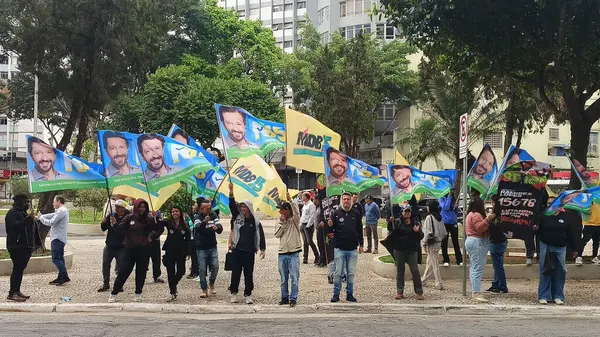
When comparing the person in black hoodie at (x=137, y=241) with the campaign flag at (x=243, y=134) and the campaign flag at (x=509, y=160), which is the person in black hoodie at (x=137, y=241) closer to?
the campaign flag at (x=243, y=134)

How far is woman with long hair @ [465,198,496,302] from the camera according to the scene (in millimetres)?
11195

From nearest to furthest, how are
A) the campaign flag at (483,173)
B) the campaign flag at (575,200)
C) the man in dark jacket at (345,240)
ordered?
the man in dark jacket at (345,240)
the campaign flag at (575,200)
the campaign flag at (483,173)

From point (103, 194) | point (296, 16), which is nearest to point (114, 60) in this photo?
point (103, 194)

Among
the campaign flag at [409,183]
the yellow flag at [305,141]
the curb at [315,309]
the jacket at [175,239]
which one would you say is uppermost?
the yellow flag at [305,141]

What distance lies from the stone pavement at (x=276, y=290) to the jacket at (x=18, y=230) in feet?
3.08

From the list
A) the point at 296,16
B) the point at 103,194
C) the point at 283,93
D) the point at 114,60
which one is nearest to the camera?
the point at 114,60

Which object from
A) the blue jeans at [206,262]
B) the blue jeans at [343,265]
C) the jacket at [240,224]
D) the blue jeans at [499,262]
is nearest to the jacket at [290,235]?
the jacket at [240,224]

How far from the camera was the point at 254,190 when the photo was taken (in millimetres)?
10922

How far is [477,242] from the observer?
11.2m

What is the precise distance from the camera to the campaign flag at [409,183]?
493 inches

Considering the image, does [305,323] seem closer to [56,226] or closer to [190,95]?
[56,226]

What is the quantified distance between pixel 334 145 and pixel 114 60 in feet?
28.8

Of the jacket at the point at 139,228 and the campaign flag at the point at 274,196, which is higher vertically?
the campaign flag at the point at 274,196

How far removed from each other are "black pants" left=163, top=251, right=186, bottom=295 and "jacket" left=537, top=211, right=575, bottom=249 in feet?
19.5
